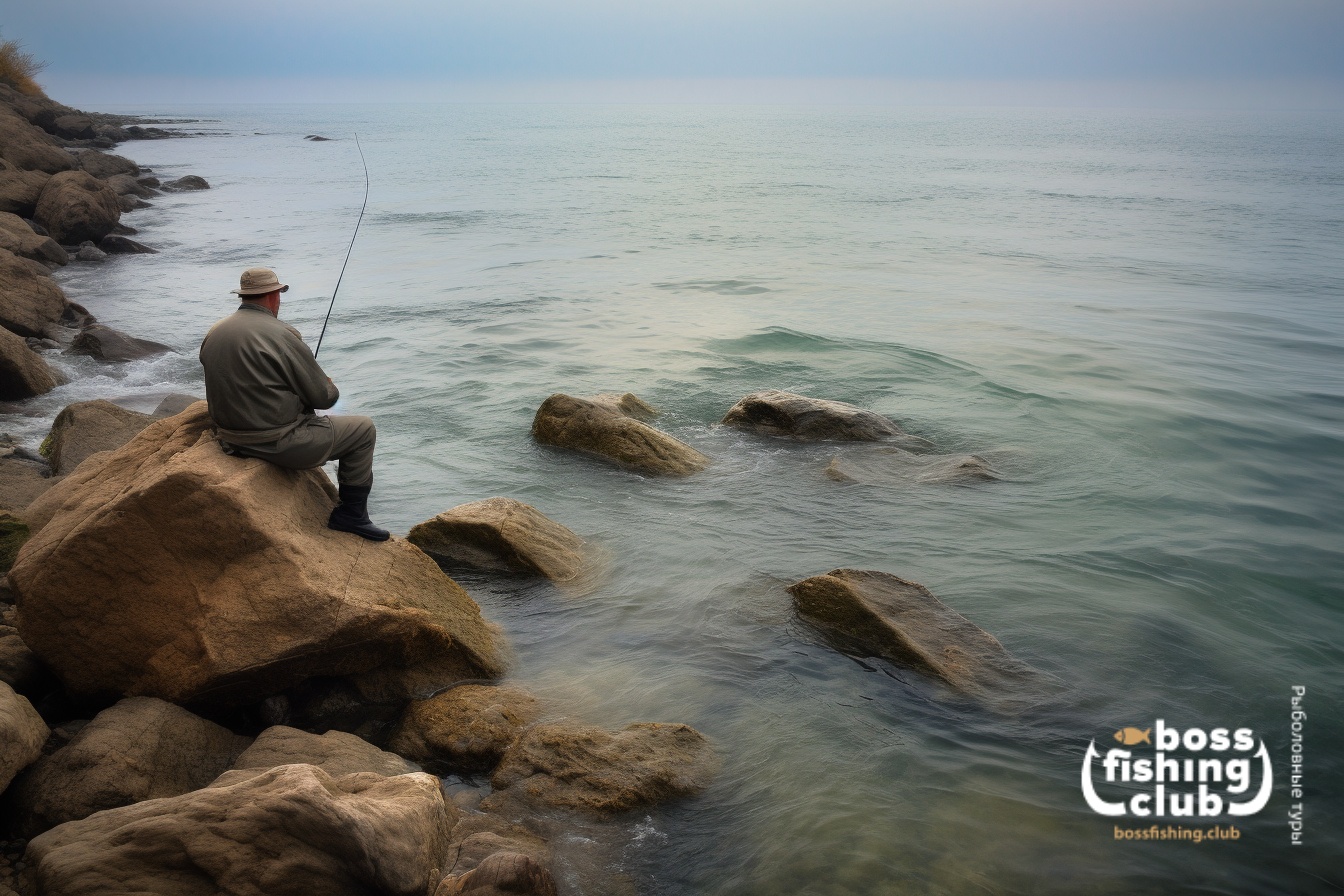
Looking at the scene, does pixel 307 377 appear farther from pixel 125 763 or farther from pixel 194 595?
pixel 125 763

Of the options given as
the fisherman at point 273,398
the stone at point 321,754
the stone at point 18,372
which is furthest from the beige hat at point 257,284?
the stone at point 18,372

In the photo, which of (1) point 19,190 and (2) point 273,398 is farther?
(1) point 19,190

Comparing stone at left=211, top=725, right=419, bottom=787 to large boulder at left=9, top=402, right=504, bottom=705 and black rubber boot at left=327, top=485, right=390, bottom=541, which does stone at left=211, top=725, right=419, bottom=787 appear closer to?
large boulder at left=9, top=402, right=504, bottom=705

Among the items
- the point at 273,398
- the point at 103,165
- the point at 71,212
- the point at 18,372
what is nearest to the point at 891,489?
the point at 273,398

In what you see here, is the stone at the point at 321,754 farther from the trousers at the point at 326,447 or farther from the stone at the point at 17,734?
the trousers at the point at 326,447

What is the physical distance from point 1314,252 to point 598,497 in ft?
86.3

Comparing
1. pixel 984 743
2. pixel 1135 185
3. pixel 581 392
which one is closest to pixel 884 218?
pixel 1135 185

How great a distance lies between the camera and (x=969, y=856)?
4.93 m

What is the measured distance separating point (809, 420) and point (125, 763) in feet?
25.9

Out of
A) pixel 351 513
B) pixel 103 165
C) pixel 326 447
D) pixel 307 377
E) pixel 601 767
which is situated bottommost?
pixel 601 767

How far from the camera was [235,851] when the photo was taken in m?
3.69

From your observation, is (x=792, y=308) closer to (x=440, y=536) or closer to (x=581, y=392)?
(x=581, y=392)

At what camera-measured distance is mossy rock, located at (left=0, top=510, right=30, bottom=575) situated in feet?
22.1

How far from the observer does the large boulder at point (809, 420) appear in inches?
437
